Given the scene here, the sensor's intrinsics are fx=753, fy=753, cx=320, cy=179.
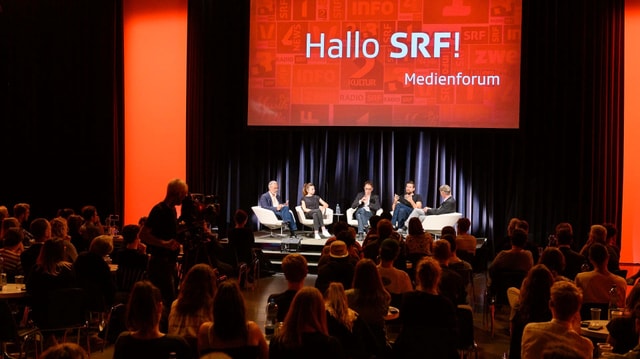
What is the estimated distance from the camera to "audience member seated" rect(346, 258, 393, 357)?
15.4 feet

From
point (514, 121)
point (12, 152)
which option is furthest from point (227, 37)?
point (514, 121)

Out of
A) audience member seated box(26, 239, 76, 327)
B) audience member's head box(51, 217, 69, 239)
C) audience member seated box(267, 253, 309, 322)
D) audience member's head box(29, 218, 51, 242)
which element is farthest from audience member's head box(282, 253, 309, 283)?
audience member's head box(51, 217, 69, 239)

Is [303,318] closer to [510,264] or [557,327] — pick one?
[557,327]

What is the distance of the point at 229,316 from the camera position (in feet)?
11.7

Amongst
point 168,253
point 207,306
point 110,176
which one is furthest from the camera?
point 110,176

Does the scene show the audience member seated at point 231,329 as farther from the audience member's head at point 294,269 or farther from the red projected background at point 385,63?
the red projected background at point 385,63

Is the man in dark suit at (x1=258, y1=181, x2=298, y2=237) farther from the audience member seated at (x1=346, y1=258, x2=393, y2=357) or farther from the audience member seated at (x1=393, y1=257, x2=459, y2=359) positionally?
the audience member seated at (x1=393, y1=257, x2=459, y2=359)

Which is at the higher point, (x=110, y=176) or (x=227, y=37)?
(x=227, y=37)

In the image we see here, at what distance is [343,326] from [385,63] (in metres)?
8.33

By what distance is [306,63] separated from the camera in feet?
39.9

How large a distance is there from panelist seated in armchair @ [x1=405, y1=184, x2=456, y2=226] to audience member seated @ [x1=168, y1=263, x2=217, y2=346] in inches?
317

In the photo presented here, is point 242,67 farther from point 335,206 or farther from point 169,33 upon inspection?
point 335,206

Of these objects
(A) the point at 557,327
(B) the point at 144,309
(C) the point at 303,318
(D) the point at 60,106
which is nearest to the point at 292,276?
(C) the point at 303,318

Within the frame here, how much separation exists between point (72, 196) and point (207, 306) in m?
9.55
